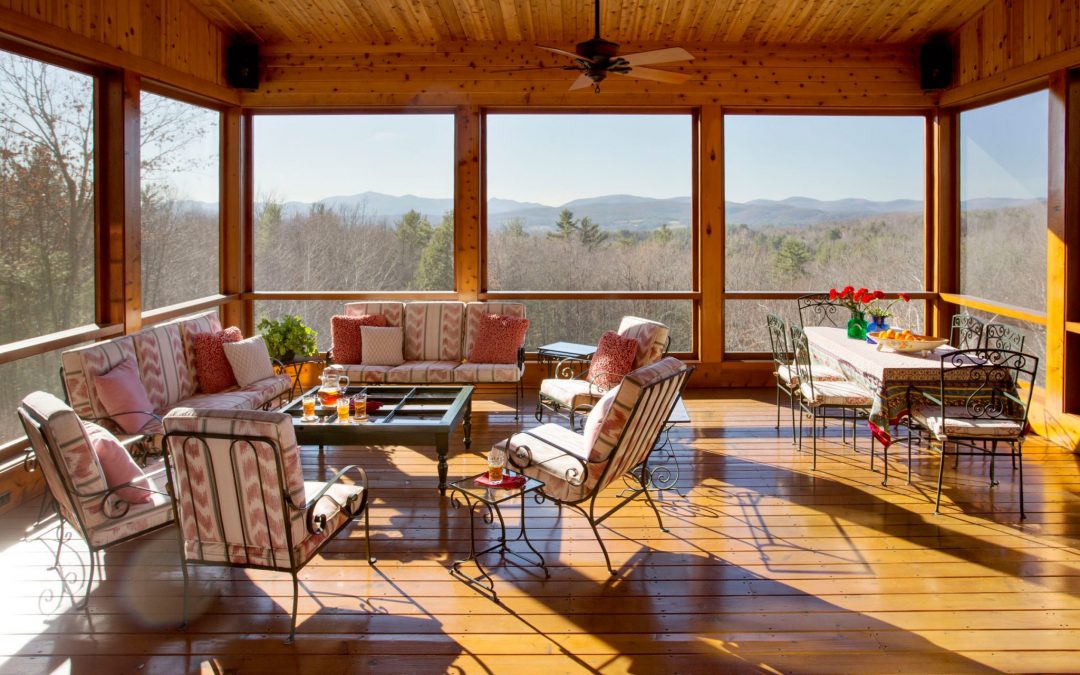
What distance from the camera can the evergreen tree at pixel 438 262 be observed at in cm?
874

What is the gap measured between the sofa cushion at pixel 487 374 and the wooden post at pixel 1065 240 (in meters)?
4.22

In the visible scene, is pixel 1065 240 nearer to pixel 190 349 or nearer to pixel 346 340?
pixel 346 340

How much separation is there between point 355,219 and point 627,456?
5.41 m

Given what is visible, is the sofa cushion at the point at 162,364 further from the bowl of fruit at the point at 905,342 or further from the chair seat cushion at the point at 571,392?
the bowl of fruit at the point at 905,342

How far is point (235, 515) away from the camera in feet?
10.9

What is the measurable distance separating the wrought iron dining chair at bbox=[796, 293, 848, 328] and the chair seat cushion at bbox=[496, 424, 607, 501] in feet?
16.1

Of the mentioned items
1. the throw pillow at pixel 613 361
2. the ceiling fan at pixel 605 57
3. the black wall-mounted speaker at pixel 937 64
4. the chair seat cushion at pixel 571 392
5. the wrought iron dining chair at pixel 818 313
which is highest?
the black wall-mounted speaker at pixel 937 64

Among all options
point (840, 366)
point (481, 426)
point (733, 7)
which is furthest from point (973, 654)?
point (733, 7)

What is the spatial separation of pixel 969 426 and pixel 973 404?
28 cm

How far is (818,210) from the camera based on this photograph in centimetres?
881

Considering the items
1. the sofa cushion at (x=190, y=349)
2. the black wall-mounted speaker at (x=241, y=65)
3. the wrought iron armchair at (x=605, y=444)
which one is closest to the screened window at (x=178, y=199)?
the black wall-mounted speaker at (x=241, y=65)

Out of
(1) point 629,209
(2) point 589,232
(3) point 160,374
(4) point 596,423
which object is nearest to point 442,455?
(4) point 596,423

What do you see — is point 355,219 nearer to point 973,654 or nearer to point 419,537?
point 419,537

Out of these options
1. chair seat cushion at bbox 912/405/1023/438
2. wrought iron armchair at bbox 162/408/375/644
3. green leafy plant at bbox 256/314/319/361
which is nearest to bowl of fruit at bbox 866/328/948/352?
chair seat cushion at bbox 912/405/1023/438
